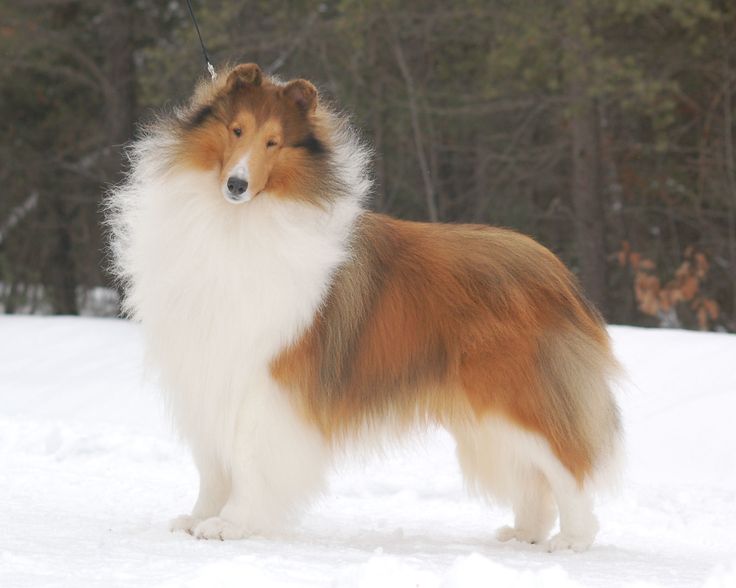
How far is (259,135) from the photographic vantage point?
168 inches

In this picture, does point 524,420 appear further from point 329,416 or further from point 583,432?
point 329,416

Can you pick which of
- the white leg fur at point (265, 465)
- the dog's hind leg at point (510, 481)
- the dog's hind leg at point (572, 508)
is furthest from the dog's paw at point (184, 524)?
the dog's hind leg at point (572, 508)

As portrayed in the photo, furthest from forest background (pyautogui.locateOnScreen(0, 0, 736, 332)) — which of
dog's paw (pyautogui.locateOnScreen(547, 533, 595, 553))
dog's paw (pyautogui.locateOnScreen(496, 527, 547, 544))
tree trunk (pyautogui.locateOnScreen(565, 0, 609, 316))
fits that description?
dog's paw (pyautogui.locateOnScreen(547, 533, 595, 553))

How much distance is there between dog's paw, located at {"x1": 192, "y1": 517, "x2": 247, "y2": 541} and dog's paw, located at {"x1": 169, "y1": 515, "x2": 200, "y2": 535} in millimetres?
160

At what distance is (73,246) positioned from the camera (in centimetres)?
1720

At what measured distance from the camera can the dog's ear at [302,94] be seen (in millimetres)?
4426

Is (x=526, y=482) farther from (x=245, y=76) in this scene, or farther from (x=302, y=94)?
(x=245, y=76)

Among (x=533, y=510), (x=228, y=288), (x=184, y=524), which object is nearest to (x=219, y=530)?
Result: (x=184, y=524)

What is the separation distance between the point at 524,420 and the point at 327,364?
2.65 ft

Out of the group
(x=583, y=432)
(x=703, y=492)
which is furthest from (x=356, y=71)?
(x=583, y=432)

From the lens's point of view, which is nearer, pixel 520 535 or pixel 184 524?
pixel 184 524

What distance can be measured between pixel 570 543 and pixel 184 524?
155cm

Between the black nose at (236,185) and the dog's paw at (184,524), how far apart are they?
135 cm

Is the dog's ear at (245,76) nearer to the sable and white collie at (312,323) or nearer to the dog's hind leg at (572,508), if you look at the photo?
the sable and white collie at (312,323)
